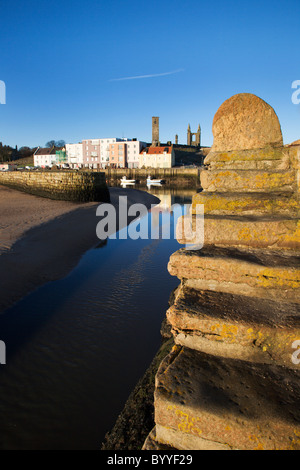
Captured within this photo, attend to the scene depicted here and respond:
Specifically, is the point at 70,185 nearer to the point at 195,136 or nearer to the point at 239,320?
the point at 239,320

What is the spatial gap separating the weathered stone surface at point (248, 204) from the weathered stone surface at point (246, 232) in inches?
7.1

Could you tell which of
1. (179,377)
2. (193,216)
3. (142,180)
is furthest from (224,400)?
(142,180)

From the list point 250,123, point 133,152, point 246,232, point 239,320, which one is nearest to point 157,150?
point 133,152

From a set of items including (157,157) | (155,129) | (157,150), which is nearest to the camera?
(157,157)

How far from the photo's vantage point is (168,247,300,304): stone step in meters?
2.21

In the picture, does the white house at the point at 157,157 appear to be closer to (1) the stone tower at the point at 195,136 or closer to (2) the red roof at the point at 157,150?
(2) the red roof at the point at 157,150

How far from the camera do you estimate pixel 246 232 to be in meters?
2.67

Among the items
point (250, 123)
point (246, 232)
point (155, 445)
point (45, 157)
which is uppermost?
point (45, 157)

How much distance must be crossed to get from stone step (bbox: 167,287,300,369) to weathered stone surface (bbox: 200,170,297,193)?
146 centimetres

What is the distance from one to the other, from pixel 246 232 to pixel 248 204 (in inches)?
17.6

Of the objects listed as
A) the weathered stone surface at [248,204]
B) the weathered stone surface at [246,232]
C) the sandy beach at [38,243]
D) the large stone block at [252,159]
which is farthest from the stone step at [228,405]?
the sandy beach at [38,243]

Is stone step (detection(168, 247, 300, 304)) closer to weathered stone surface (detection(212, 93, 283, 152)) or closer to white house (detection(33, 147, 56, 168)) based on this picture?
weathered stone surface (detection(212, 93, 283, 152))

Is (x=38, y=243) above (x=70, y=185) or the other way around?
the other way around
